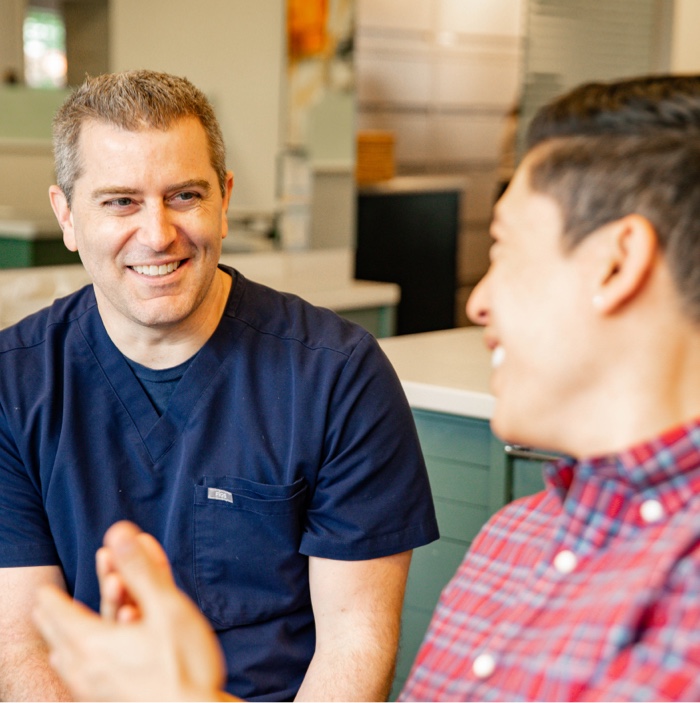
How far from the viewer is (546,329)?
2.41ft

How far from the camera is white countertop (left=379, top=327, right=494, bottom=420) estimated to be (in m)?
2.01

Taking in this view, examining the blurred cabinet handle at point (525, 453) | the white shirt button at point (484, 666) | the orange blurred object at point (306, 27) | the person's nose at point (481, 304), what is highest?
the orange blurred object at point (306, 27)

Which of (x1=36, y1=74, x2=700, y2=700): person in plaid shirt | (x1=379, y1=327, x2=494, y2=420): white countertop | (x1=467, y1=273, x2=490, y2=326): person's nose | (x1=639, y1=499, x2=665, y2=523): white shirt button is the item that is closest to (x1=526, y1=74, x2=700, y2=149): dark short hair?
(x1=36, y1=74, x2=700, y2=700): person in plaid shirt

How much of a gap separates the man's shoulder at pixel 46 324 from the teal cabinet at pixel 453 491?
80 centimetres

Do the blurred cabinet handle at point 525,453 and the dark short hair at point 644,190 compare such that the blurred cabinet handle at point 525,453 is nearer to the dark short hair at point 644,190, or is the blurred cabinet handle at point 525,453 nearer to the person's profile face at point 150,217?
the person's profile face at point 150,217

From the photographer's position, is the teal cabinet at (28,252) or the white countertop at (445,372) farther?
the teal cabinet at (28,252)

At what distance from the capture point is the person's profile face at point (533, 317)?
728 millimetres

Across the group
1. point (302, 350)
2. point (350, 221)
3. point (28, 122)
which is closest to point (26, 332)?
point (302, 350)

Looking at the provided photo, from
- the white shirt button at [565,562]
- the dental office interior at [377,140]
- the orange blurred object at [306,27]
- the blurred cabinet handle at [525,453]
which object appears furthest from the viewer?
the orange blurred object at [306,27]

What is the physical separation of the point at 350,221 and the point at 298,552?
280 centimetres

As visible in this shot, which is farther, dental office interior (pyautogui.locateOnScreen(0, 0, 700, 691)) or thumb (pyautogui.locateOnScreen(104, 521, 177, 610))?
dental office interior (pyautogui.locateOnScreen(0, 0, 700, 691))

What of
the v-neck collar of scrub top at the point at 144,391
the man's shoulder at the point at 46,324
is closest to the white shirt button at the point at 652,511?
the v-neck collar of scrub top at the point at 144,391

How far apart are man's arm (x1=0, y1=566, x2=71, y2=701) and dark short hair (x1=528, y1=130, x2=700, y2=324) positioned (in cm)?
88

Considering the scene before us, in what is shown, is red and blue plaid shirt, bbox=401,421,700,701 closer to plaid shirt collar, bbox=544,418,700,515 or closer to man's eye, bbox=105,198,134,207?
plaid shirt collar, bbox=544,418,700,515
